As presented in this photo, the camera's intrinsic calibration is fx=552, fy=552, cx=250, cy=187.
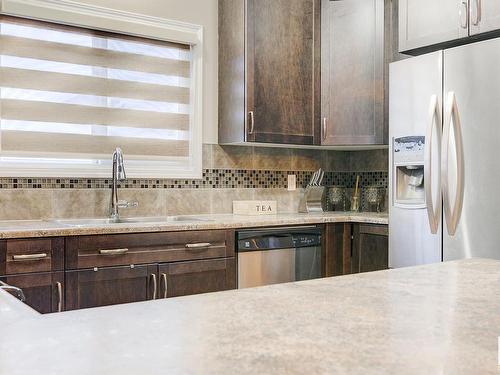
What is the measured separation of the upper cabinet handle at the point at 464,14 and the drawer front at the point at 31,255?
2372 mm

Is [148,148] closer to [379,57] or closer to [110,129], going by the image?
[110,129]

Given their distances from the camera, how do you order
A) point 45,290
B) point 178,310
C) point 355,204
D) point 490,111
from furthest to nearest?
point 355,204, point 490,111, point 45,290, point 178,310

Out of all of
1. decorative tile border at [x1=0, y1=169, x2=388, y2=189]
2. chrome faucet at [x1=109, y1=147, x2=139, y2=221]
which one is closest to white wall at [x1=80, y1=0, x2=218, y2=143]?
decorative tile border at [x1=0, y1=169, x2=388, y2=189]

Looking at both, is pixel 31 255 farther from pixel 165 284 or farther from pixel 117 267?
pixel 165 284

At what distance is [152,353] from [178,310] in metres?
0.24

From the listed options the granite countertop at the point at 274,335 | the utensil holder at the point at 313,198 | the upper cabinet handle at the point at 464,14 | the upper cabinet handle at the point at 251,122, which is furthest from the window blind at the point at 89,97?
the granite countertop at the point at 274,335

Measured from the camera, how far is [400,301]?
1.01 meters

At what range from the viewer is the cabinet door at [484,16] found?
2889mm

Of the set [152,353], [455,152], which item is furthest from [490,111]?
[152,353]

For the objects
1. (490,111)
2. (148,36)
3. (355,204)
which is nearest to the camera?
(490,111)

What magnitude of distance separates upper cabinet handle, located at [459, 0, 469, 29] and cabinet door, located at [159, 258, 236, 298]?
5.91 feet

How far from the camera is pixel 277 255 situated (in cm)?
325

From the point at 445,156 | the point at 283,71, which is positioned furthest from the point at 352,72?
the point at 445,156

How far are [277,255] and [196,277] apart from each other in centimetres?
56
